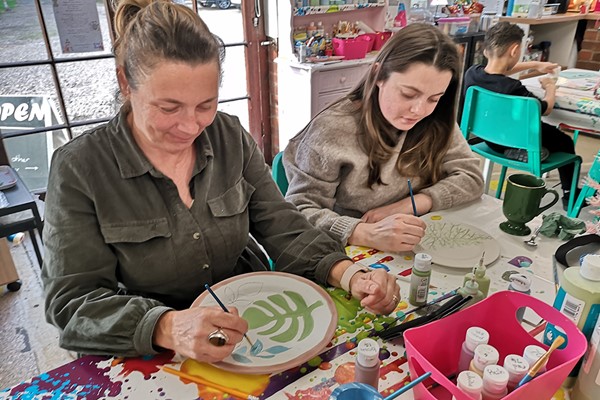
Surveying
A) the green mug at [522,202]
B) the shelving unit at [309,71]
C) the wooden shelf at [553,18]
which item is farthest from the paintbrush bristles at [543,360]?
the wooden shelf at [553,18]

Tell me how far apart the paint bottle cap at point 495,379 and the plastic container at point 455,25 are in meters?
3.60

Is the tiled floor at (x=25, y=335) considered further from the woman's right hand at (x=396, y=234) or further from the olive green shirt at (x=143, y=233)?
the woman's right hand at (x=396, y=234)

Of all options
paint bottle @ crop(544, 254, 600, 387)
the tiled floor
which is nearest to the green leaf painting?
paint bottle @ crop(544, 254, 600, 387)

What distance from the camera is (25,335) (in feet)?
6.31

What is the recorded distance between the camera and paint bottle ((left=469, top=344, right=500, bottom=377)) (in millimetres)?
637

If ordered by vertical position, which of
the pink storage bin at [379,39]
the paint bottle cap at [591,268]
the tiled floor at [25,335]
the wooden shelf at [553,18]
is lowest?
the tiled floor at [25,335]

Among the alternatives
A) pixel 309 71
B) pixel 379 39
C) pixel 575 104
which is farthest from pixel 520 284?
pixel 379 39

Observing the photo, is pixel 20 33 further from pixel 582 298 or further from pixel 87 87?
pixel 582 298

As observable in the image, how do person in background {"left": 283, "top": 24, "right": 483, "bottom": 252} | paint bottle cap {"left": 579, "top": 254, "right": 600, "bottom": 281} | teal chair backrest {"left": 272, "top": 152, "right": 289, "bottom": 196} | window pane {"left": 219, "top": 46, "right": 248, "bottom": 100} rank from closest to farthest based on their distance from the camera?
paint bottle cap {"left": 579, "top": 254, "right": 600, "bottom": 281} → person in background {"left": 283, "top": 24, "right": 483, "bottom": 252} → teal chair backrest {"left": 272, "top": 152, "right": 289, "bottom": 196} → window pane {"left": 219, "top": 46, "right": 248, "bottom": 100}

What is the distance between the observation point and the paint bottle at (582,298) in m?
0.70

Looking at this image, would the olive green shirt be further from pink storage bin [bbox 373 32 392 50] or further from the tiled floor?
pink storage bin [bbox 373 32 392 50]

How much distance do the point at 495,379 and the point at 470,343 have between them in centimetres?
8

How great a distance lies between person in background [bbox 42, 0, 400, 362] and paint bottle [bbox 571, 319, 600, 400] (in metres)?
0.33

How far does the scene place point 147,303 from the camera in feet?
2.81
